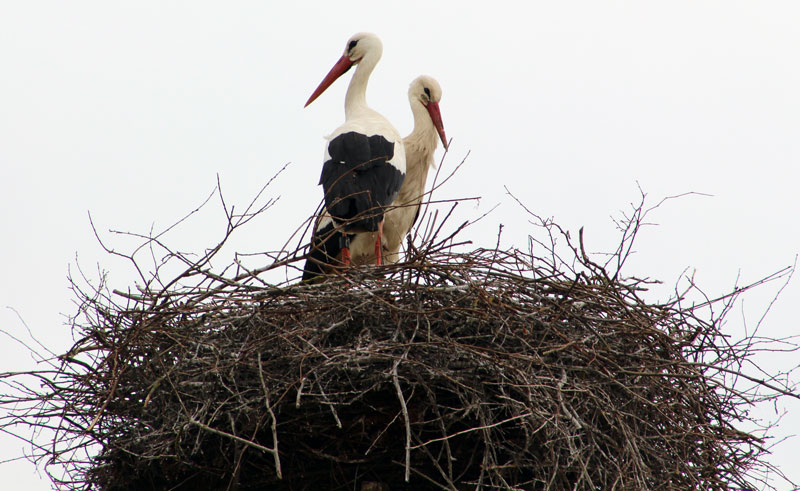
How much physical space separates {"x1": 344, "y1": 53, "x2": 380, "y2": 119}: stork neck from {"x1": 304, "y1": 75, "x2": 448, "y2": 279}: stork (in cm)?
27

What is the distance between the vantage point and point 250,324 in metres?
3.35

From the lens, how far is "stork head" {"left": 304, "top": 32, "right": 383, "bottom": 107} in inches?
229

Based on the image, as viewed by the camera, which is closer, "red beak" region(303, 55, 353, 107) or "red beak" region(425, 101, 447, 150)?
"red beak" region(425, 101, 447, 150)

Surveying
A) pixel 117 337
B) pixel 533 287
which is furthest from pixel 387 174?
pixel 117 337

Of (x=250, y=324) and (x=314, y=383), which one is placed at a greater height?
(x=250, y=324)

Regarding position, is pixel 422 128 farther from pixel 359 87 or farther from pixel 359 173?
pixel 359 173

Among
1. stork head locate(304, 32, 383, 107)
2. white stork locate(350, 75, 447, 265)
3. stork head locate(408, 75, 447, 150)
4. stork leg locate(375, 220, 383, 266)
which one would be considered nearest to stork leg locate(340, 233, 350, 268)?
stork leg locate(375, 220, 383, 266)

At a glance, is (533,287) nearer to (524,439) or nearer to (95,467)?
(524,439)

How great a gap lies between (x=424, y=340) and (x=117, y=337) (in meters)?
1.05

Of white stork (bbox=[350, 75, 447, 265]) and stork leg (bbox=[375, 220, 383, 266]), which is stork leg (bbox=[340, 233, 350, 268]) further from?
white stork (bbox=[350, 75, 447, 265])

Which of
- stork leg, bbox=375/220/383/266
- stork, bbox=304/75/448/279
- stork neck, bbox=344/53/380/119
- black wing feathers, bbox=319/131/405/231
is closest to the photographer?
black wing feathers, bbox=319/131/405/231

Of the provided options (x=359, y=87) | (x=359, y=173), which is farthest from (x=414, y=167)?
(x=359, y=173)

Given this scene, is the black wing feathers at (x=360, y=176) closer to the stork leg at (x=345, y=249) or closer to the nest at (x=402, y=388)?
the stork leg at (x=345, y=249)

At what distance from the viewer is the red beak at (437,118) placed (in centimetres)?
566
